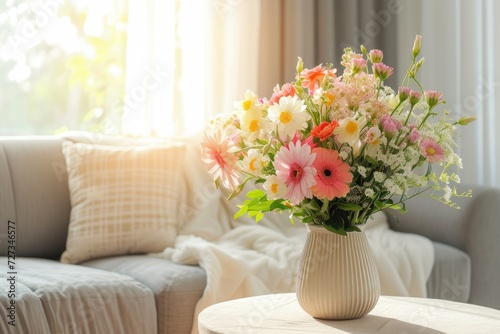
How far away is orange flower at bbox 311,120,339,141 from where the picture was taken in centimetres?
148

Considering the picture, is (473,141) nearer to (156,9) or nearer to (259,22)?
(259,22)

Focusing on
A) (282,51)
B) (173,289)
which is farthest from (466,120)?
(282,51)

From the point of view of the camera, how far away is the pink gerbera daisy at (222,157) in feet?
5.29

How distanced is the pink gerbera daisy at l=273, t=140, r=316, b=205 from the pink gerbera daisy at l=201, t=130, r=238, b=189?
0.15m

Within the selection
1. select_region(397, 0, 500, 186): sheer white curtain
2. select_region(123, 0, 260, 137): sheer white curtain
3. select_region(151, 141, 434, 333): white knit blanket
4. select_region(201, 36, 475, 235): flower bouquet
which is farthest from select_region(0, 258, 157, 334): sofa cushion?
select_region(397, 0, 500, 186): sheer white curtain

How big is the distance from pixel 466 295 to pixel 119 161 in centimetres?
140

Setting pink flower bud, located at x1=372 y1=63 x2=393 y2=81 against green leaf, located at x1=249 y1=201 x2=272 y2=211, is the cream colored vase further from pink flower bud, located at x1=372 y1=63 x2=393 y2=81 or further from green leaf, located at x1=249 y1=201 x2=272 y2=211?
pink flower bud, located at x1=372 y1=63 x2=393 y2=81

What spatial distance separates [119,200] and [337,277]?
53.2 inches

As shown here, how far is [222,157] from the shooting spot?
1.61m

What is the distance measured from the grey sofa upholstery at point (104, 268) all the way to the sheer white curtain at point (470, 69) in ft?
1.60

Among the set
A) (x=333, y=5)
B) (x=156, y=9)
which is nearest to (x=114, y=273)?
(x=156, y=9)

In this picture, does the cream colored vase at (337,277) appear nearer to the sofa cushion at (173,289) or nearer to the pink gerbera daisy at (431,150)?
the pink gerbera daisy at (431,150)

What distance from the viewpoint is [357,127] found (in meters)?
1.48

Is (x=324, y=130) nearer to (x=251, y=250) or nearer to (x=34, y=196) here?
(x=251, y=250)
